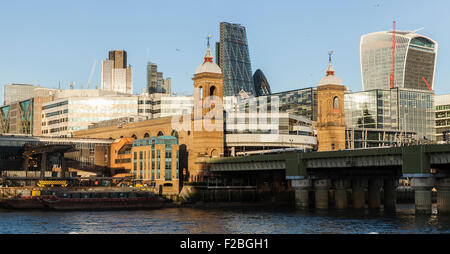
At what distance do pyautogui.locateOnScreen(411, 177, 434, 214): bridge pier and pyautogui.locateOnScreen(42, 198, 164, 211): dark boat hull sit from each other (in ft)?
200

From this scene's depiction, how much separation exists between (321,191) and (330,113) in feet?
190

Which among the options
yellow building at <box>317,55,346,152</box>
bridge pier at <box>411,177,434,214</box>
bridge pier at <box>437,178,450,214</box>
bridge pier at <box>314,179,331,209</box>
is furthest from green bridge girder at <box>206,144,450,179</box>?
yellow building at <box>317,55,346,152</box>

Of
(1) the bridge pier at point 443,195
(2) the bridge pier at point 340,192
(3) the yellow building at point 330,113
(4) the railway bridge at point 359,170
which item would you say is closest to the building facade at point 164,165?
(4) the railway bridge at point 359,170

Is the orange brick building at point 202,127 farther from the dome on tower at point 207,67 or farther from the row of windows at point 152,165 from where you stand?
the row of windows at point 152,165

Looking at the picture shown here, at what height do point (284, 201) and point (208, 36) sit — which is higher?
point (208, 36)

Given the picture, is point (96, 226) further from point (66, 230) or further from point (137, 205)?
point (137, 205)

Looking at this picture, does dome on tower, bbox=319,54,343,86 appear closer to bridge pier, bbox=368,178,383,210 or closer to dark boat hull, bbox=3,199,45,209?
bridge pier, bbox=368,178,383,210

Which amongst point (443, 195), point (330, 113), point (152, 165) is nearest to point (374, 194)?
point (443, 195)

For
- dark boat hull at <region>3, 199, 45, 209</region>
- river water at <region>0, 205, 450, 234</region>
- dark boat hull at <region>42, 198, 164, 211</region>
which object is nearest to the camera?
river water at <region>0, 205, 450, 234</region>

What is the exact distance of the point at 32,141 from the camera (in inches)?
7151

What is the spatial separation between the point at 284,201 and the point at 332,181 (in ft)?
95.9

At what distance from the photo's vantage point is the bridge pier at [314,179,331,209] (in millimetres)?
133750

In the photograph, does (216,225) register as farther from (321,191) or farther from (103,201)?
(103,201)
